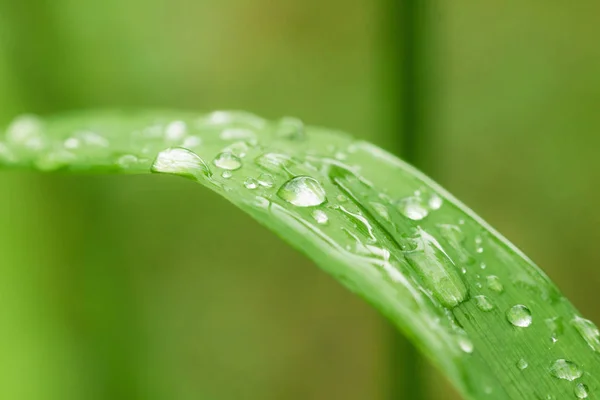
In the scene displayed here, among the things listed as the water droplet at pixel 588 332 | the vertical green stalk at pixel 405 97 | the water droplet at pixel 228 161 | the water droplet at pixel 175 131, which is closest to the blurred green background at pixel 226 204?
the vertical green stalk at pixel 405 97

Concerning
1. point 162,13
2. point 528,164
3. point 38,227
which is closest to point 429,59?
point 38,227

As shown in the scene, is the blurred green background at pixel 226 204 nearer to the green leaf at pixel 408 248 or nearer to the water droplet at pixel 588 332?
the green leaf at pixel 408 248

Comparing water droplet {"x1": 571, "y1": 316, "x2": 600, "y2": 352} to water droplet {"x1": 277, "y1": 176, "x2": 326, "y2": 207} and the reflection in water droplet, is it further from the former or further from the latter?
the reflection in water droplet

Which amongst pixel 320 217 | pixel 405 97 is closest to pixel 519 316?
pixel 320 217

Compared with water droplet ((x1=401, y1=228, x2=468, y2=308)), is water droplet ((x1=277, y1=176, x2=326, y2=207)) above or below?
above

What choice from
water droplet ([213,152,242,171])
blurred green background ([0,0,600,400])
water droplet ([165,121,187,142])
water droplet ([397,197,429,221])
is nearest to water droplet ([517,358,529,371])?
water droplet ([397,197,429,221])

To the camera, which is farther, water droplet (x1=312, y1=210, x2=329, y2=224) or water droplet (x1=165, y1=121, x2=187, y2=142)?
water droplet (x1=165, y1=121, x2=187, y2=142)
